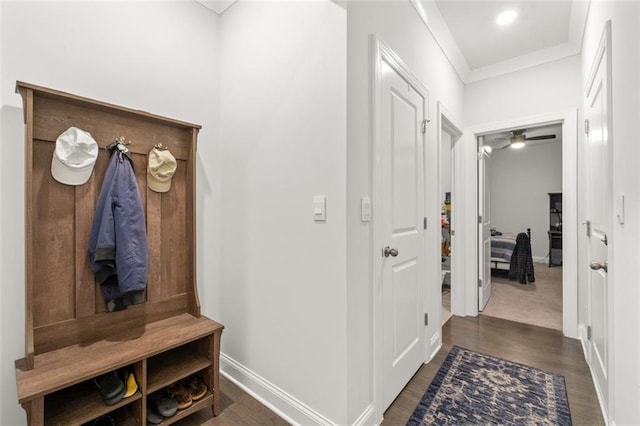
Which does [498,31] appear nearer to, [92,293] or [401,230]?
[401,230]

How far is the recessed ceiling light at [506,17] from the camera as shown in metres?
2.30

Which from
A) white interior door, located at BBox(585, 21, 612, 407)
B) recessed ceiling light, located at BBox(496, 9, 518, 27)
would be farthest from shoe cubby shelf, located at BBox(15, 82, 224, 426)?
recessed ceiling light, located at BBox(496, 9, 518, 27)

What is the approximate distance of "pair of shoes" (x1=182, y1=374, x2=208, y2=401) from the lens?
Result: 1666 millimetres

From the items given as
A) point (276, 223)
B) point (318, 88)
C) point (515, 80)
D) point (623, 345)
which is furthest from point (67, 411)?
point (515, 80)

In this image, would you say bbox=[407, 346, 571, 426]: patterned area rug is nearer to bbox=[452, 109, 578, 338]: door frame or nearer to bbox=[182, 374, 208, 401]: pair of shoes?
bbox=[452, 109, 578, 338]: door frame

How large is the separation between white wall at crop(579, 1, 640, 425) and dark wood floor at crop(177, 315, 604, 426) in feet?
1.47

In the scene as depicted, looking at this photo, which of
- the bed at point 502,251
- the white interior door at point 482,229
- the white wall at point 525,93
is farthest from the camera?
the bed at point 502,251

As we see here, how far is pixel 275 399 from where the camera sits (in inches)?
68.2

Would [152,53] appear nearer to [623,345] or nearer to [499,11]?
[499,11]

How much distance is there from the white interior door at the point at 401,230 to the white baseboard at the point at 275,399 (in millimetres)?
374

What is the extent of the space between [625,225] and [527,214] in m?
6.64

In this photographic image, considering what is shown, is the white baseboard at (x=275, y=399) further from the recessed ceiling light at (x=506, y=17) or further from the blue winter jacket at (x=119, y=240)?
the recessed ceiling light at (x=506, y=17)

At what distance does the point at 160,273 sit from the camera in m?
1.83

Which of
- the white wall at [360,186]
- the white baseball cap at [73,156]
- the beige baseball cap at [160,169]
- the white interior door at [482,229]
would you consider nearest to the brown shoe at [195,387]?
the white wall at [360,186]
